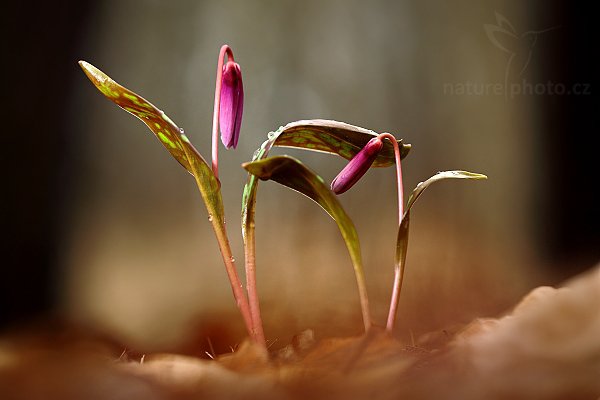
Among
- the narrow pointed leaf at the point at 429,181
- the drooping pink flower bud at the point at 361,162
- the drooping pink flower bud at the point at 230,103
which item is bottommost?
the narrow pointed leaf at the point at 429,181

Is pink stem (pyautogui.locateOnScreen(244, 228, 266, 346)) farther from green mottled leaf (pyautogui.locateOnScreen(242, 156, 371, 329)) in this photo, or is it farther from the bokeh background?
the bokeh background

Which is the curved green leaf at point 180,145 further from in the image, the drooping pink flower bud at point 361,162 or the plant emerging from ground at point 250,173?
the drooping pink flower bud at point 361,162

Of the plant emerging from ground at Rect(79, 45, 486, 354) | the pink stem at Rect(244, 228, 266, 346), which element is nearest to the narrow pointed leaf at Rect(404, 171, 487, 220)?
the plant emerging from ground at Rect(79, 45, 486, 354)

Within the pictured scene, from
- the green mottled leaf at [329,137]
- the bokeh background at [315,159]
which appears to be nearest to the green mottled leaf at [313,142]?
the green mottled leaf at [329,137]

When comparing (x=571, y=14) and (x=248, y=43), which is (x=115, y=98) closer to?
(x=248, y=43)

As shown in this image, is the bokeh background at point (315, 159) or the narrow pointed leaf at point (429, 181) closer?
the narrow pointed leaf at point (429, 181)

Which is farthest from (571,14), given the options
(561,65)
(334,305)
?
(334,305)

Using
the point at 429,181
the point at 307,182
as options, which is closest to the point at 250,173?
the point at 307,182

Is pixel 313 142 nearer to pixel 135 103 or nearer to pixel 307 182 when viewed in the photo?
pixel 307 182
